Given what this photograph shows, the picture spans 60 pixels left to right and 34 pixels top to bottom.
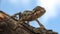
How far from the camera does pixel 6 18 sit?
3950cm

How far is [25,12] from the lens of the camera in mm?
39938

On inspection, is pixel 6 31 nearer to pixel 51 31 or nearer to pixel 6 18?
pixel 6 18

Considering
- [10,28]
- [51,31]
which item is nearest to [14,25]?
[10,28]

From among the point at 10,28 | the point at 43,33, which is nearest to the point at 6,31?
the point at 10,28

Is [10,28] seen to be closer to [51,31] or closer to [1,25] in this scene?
[1,25]

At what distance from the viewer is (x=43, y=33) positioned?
39.5 m

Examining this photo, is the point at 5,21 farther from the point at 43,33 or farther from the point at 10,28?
the point at 43,33

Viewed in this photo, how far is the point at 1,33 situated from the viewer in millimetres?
38375

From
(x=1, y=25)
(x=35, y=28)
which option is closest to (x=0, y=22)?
(x=1, y=25)

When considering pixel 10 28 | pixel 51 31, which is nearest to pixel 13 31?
pixel 10 28

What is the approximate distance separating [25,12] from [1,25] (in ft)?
8.20

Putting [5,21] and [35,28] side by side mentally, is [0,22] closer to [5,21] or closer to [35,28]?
[5,21]

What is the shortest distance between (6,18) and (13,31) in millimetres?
1284

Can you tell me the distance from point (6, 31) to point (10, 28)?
0.49 metres
